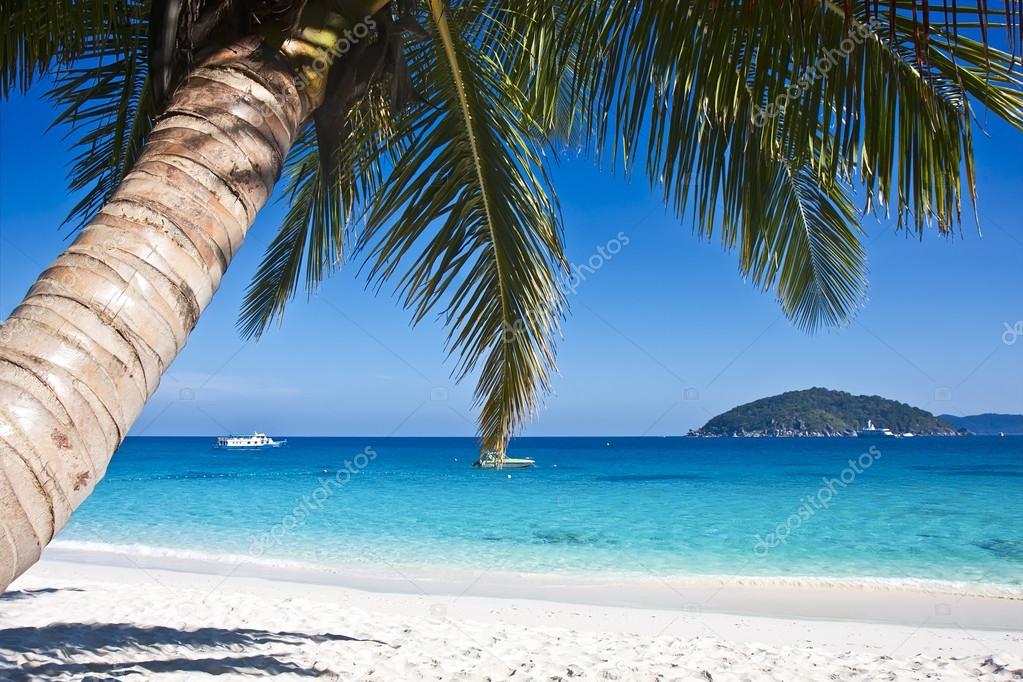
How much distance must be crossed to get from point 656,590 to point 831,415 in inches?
4463

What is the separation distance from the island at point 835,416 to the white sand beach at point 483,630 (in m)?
111

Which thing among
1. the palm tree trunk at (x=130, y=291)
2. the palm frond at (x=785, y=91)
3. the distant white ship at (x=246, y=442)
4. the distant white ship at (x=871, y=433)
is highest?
the palm frond at (x=785, y=91)

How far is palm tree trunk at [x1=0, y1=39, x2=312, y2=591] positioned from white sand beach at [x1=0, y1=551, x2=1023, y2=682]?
3.65 m

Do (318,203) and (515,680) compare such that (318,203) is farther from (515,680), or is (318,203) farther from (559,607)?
(559,607)

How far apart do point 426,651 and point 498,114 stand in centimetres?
410

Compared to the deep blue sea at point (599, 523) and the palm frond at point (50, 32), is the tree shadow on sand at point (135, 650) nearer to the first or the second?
the palm frond at point (50, 32)

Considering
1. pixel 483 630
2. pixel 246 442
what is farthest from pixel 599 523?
pixel 246 442

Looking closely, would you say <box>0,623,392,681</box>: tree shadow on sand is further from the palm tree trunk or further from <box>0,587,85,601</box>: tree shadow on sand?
the palm tree trunk

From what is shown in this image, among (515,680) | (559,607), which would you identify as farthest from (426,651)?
(559,607)

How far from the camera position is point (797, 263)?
496cm

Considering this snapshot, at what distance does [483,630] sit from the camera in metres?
6.65

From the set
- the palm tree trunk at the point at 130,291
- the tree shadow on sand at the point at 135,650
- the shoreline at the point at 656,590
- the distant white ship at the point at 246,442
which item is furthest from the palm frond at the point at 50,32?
the distant white ship at the point at 246,442

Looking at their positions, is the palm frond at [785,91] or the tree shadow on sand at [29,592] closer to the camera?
the palm frond at [785,91]

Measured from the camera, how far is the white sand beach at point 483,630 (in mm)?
5188
